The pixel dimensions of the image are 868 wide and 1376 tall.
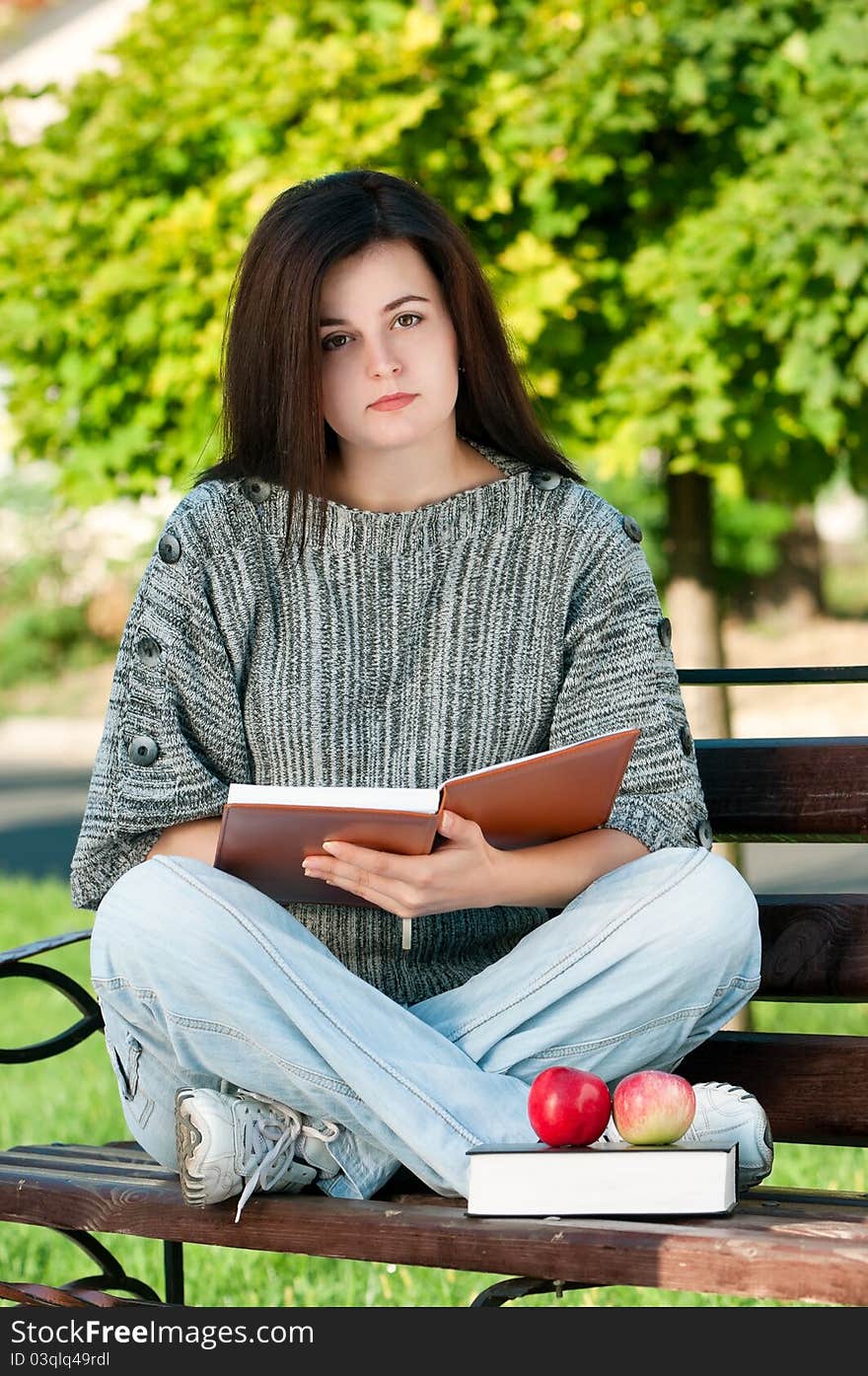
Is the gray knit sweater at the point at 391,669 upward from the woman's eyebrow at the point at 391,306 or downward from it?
downward

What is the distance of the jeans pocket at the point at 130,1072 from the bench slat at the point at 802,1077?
798 millimetres

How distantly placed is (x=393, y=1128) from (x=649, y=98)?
3127 mm

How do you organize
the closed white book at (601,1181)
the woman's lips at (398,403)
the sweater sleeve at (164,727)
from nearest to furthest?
the closed white book at (601,1181)
the sweater sleeve at (164,727)
the woman's lips at (398,403)

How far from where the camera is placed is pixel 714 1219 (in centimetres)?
211

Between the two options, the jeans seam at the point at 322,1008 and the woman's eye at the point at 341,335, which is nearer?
the jeans seam at the point at 322,1008

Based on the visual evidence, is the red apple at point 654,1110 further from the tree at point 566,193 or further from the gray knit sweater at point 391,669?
the tree at point 566,193

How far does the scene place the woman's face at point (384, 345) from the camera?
8.78 ft

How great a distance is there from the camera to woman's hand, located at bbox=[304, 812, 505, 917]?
232 cm

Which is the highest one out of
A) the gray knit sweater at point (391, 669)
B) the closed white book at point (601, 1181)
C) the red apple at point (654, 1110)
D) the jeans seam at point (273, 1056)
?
the gray knit sweater at point (391, 669)

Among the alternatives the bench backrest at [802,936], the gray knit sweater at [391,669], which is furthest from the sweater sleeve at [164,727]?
the bench backrest at [802,936]

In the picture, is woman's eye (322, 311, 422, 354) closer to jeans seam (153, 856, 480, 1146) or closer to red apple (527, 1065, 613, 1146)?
jeans seam (153, 856, 480, 1146)

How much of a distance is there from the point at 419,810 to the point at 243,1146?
0.43 m

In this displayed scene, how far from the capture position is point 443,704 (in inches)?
107

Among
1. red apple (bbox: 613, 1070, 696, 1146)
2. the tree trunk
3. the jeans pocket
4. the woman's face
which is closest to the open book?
the jeans pocket
